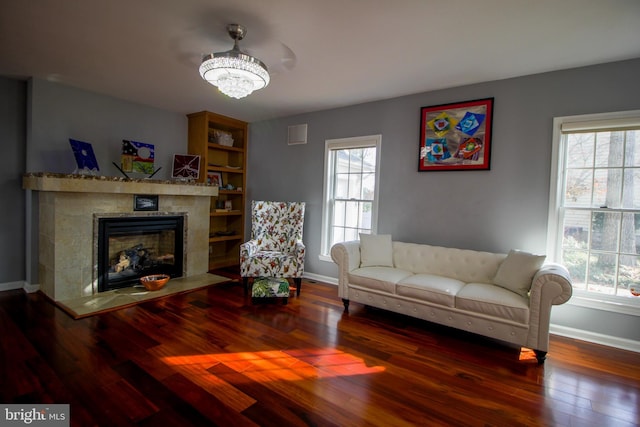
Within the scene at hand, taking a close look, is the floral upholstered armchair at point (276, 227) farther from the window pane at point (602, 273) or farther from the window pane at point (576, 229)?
the window pane at point (602, 273)

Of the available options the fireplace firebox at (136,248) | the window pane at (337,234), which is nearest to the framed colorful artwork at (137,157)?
the fireplace firebox at (136,248)

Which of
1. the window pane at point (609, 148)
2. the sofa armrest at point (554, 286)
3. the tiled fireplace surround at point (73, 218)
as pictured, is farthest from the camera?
the tiled fireplace surround at point (73, 218)

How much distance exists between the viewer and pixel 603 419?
1.74 metres

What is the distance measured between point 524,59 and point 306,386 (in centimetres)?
313

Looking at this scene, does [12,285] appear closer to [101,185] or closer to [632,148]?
[101,185]

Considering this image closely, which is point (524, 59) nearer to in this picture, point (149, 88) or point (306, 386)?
point (306, 386)

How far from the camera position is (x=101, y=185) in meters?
3.32

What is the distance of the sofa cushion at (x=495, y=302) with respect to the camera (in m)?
2.37

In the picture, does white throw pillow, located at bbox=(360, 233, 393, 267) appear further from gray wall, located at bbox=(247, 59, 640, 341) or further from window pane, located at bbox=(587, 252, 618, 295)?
window pane, located at bbox=(587, 252, 618, 295)

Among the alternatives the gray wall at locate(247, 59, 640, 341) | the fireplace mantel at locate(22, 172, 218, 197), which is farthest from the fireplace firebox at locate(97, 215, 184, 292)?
the gray wall at locate(247, 59, 640, 341)

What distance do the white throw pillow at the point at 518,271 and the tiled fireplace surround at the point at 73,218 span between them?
3873 mm

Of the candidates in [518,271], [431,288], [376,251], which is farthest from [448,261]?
[376,251]

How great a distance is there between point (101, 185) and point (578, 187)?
479cm

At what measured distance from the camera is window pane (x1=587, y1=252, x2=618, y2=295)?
2674 mm
